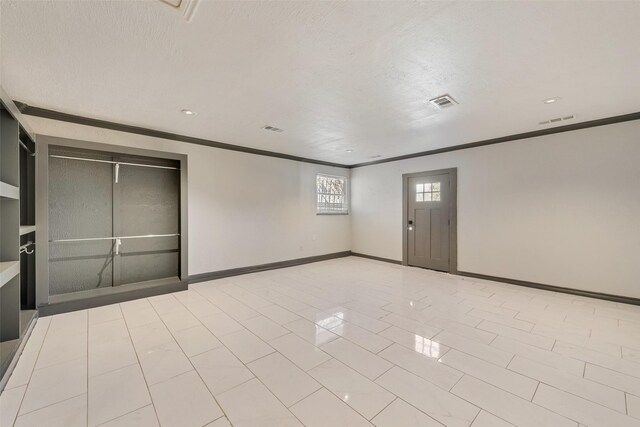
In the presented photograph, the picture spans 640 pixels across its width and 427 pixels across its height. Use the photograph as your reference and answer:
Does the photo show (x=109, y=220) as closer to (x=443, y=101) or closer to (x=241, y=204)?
(x=241, y=204)

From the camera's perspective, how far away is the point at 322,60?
2264 millimetres

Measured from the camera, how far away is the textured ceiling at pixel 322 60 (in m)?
1.74

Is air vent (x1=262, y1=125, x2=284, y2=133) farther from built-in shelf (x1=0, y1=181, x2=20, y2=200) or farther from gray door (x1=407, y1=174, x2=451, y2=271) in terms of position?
gray door (x1=407, y1=174, x2=451, y2=271)

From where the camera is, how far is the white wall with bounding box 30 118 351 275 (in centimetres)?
450

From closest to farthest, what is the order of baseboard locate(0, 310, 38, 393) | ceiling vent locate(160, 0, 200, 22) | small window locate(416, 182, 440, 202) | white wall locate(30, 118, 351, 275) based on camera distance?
ceiling vent locate(160, 0, 200, 22), baseboard locate(0, 310, 38, 393), white wall locate(30, 118, 351, 275), small window locate(416, 182, 440, 202)

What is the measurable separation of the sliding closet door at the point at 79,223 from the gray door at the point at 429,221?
563 centimetres


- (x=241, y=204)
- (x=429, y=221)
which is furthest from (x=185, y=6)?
(x=429, y=221)

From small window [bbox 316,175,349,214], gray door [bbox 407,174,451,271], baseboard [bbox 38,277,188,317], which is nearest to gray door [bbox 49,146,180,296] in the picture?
baseboard [bbox 38,277,188,317]

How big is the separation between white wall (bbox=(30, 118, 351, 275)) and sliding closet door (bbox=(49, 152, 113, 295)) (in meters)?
0.49

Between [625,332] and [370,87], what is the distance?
377cm

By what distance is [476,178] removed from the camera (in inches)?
197

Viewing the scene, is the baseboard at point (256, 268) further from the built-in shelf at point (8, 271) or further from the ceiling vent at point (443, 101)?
the ceiling vent at point (443, 101)

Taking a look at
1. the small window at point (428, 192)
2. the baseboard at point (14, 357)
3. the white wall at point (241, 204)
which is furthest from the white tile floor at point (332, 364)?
the small window at point (428, 192)

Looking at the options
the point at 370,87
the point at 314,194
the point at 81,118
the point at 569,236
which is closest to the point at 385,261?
the point at 314,194
